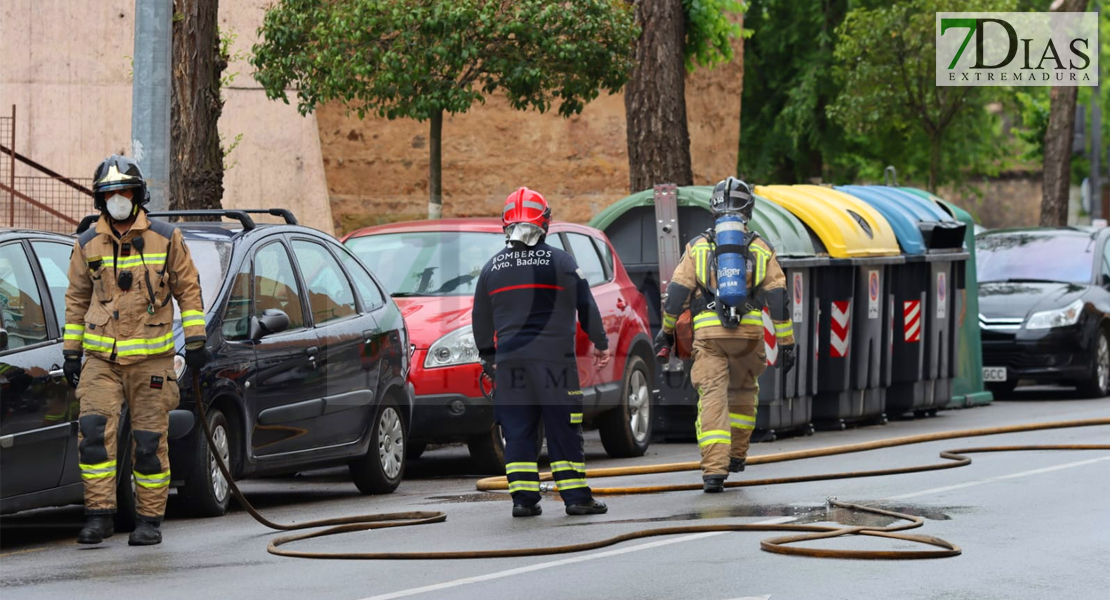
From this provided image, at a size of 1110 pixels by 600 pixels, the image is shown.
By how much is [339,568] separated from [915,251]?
9.61 metres

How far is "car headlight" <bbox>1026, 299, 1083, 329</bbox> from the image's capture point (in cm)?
1811

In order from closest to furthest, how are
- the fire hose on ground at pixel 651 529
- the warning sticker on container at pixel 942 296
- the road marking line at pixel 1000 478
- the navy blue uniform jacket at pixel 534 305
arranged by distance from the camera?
1. the fire hose on ground at pixel 651 529
2. the navy blue uniform jacket at pixel 534 305
3. the road marking line at pixel 1000 478
4. the warning sticker on container at pixel 942 296

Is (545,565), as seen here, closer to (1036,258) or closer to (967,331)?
(967,331)

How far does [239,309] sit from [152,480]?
1.41 m

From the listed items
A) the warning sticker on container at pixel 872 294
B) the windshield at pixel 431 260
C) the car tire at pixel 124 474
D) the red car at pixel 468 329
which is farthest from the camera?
the warning sticker on container at pixel 872 294

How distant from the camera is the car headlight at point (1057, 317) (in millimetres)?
18109

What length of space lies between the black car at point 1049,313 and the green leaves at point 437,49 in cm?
461

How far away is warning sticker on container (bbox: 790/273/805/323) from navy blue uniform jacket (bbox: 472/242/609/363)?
204 inches


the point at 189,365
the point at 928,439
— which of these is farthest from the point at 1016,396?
the point at 189,365

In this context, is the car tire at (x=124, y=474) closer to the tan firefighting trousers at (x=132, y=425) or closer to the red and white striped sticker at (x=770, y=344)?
the tan firefighting trousers at (x=132, y=425)

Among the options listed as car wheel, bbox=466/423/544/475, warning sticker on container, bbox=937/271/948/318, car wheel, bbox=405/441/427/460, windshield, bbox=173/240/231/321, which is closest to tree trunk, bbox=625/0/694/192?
warning sticker on container, bbox=937/271/948/318

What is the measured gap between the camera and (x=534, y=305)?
30.0 ft

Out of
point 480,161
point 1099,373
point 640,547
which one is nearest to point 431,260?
point 640,547

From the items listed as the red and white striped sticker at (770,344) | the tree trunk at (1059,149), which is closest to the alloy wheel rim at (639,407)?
the red and white striped sticker at (770,344)
